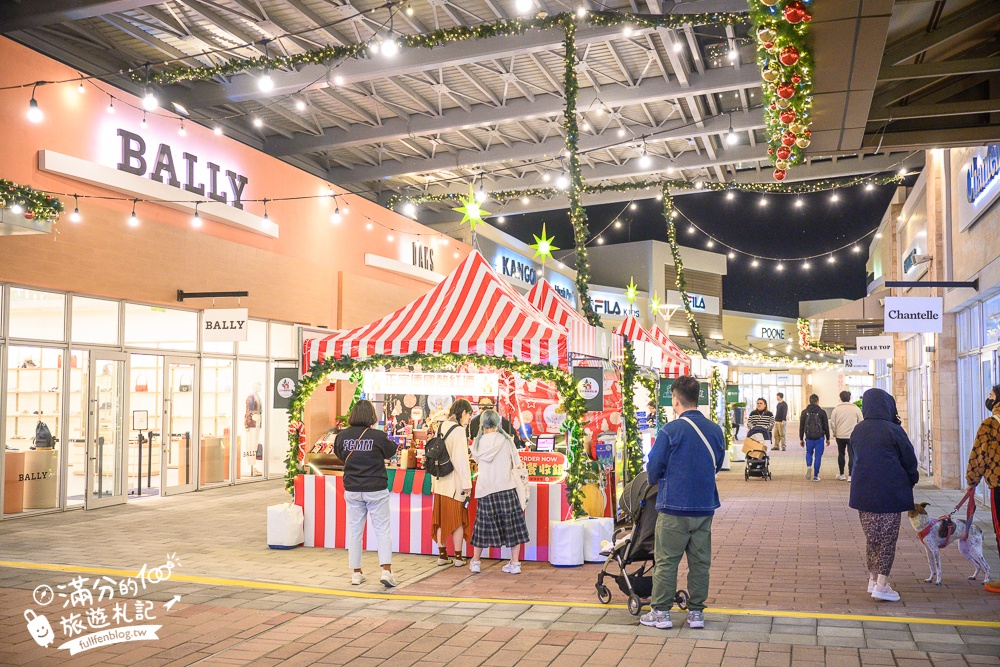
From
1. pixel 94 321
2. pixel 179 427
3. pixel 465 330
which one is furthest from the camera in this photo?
pixel 179 427

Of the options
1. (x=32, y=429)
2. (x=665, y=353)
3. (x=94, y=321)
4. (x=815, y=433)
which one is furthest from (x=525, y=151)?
(x=32, y=429)

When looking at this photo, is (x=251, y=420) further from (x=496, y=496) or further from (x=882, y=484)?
(x=882, y=484)

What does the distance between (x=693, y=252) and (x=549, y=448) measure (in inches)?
1246

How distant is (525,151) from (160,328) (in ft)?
30.9

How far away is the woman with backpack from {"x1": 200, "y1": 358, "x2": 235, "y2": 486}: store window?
7.42 meters

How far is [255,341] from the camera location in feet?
Result: 50.2

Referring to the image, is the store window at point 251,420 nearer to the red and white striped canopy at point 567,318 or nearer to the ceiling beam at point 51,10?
the red and white striped canopy at point 567,318

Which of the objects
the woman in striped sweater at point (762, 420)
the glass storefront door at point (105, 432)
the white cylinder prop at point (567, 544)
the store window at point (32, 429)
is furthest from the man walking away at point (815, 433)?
the store window at point (32, 429)

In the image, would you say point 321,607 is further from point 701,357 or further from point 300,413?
point 701,357

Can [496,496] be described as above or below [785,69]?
below

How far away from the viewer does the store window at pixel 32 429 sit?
10.6 meters

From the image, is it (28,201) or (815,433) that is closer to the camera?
(28,201)

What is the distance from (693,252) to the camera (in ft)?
128

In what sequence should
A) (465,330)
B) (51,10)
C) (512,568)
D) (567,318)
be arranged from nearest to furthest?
1. (512,568)
2. (465,330)
3. (567,318)
4. (51,10)
